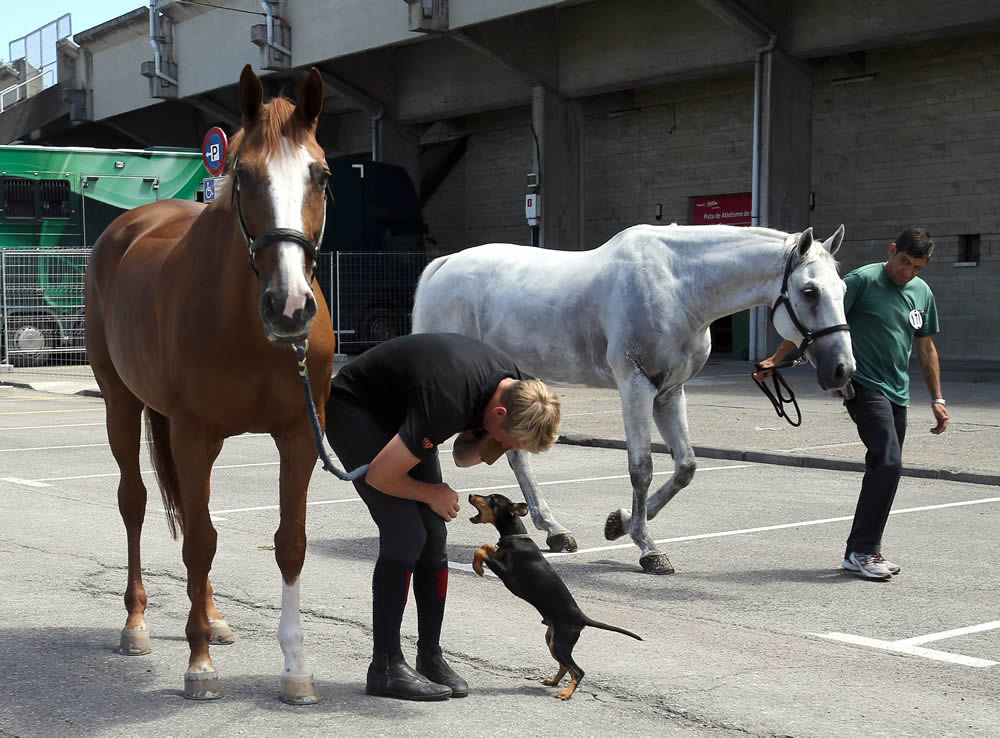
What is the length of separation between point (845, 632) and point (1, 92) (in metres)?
43.7

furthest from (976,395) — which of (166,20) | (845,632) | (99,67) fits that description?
(99,67)

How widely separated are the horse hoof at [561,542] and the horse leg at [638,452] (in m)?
0.34

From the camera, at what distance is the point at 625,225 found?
31.5m

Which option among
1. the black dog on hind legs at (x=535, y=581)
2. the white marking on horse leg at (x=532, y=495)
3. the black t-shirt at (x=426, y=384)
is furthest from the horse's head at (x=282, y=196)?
the white marking on horse leg at (x=532, y=495)

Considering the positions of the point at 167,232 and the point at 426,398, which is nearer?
the point at 426,398

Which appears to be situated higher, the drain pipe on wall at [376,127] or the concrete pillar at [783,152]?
the drain pipe on wall at [376,127]

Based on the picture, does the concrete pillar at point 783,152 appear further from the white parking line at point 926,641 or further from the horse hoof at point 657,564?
the white parking line at point 926,641

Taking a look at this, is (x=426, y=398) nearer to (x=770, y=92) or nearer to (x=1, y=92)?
(x=770, y=92)

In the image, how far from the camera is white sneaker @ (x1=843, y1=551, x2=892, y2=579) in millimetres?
7266

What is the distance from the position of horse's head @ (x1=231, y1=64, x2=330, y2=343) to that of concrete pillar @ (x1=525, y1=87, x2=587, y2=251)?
25588 millimetres

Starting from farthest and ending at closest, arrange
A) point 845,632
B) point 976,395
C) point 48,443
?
point 976,395 < point 48,443 < point 845,632

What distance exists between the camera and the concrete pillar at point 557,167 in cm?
3048

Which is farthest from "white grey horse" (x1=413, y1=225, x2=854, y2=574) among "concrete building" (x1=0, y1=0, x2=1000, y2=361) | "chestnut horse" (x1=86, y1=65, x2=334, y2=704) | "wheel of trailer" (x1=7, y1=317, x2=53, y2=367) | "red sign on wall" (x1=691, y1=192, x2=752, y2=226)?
"red sign on wall" (x1=691, y1=192, x2=752, y2=226)

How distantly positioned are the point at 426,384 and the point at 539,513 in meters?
3.79
